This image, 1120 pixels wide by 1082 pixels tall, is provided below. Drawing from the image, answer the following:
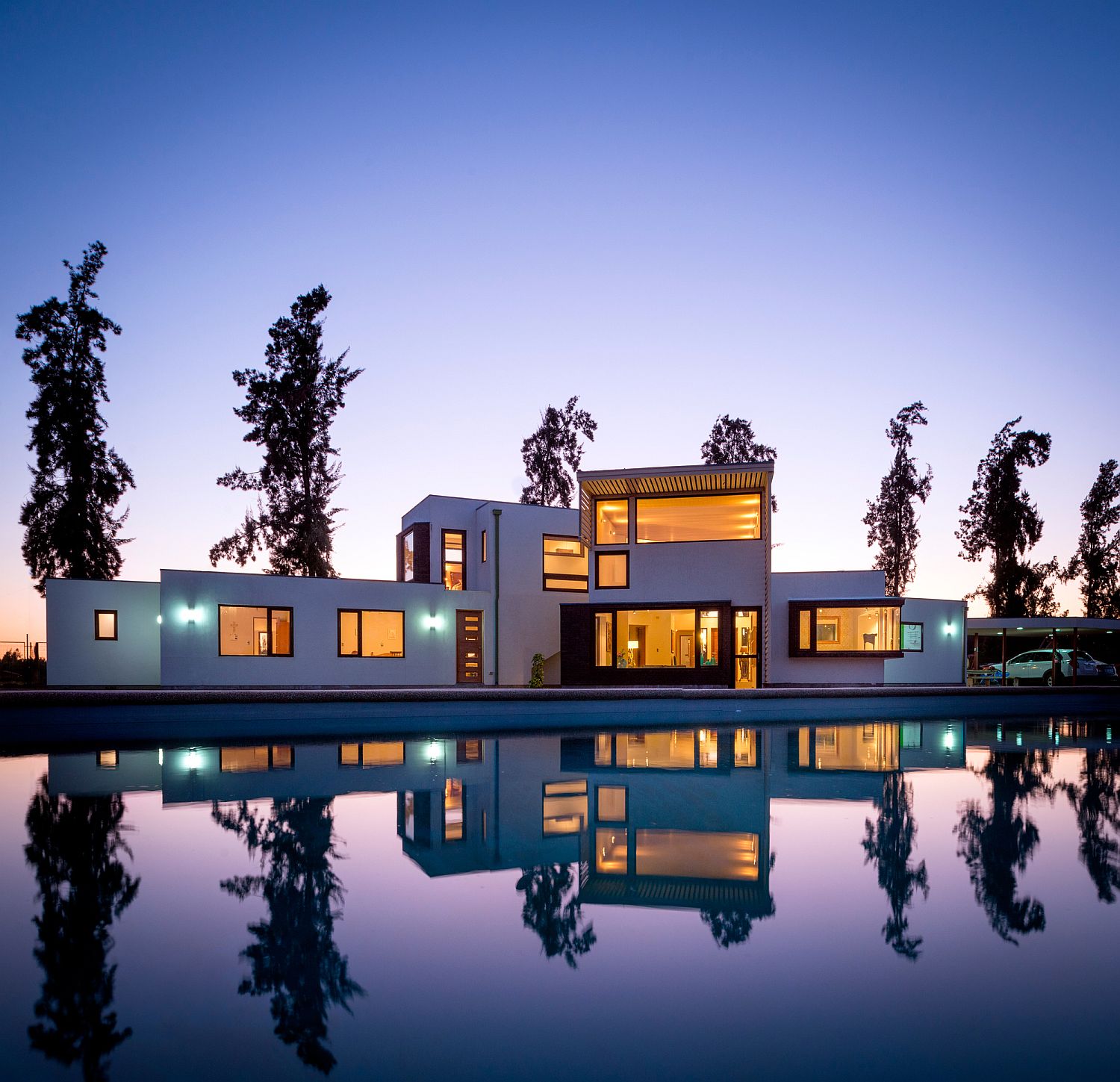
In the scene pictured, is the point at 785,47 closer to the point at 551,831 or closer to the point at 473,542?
the point at 473,542

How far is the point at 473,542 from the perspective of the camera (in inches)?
888

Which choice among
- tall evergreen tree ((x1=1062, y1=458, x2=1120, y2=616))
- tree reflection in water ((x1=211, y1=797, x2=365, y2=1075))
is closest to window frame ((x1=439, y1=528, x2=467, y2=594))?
tree reflection in water ((x1=211, y1=797, x2=365, y2=1075))

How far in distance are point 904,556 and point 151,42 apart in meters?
31.1

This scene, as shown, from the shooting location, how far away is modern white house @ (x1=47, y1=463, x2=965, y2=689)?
17875 millimetres

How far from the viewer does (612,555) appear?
19.8 meters

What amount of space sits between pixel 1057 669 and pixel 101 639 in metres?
29.3

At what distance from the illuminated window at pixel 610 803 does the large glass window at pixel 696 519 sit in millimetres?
11873

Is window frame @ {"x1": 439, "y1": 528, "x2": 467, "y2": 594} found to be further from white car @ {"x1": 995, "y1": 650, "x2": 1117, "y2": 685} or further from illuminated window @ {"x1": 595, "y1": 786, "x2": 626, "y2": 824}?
white car @ {"x1": 995, "y1": 650, "x2": 1117, "y2": 685}

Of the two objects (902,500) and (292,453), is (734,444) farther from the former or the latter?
(292,453)

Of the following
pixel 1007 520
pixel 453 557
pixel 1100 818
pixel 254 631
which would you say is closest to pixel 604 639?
pixel 453 557

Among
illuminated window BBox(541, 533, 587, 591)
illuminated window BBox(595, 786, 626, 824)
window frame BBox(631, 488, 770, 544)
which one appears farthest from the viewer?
illuminated window BBox(541, 533, 587, 591)

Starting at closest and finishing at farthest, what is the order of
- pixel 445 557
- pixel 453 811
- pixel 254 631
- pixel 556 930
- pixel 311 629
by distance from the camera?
1. pixel 556 930
2. pixel 453 811
3. pixel 254 631
4. pixel 311 629
5. pixel 445 557

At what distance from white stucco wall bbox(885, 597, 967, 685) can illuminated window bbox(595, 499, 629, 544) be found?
9.14 metres

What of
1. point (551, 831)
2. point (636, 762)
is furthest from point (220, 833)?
point (636, 762)
